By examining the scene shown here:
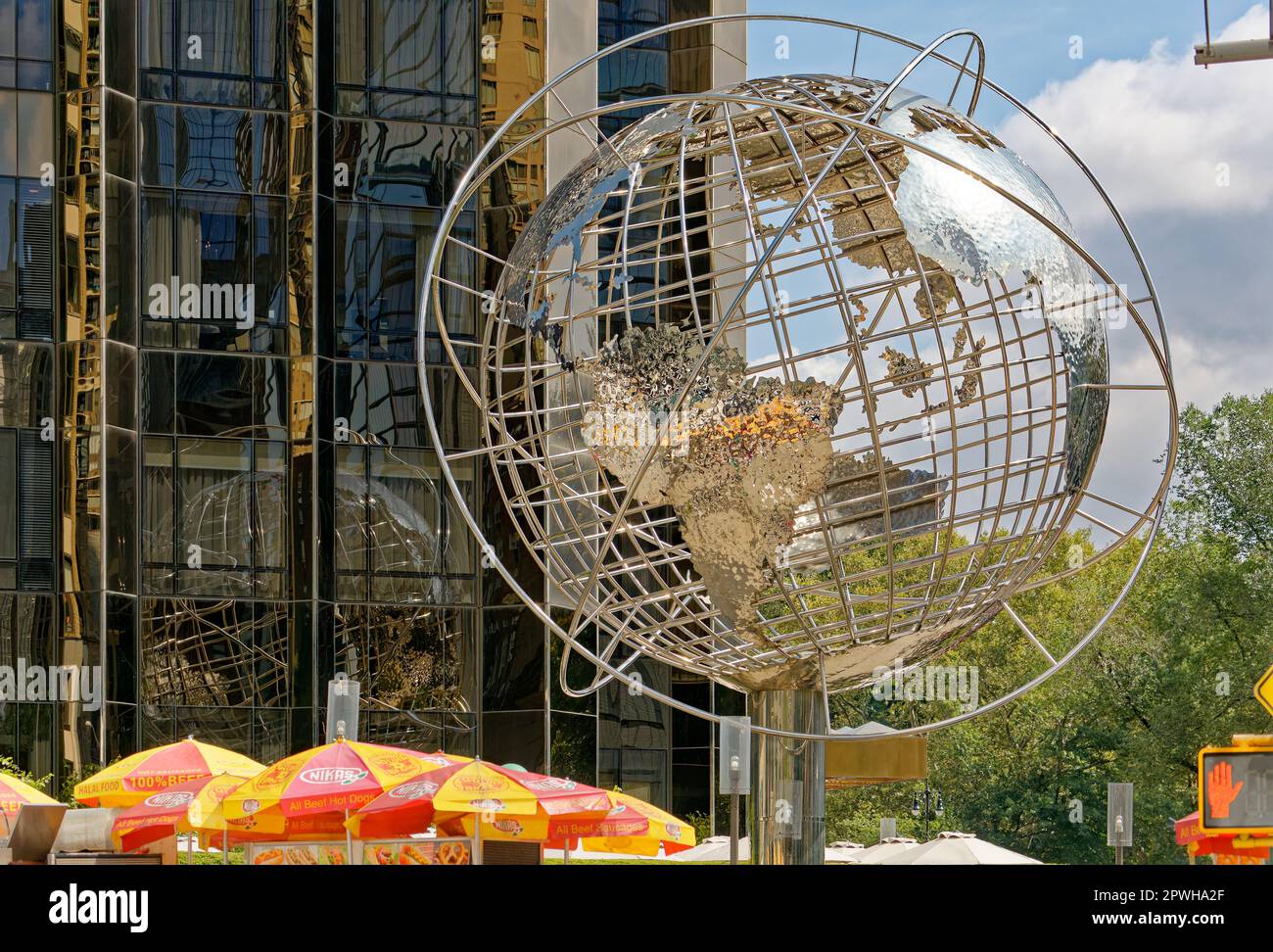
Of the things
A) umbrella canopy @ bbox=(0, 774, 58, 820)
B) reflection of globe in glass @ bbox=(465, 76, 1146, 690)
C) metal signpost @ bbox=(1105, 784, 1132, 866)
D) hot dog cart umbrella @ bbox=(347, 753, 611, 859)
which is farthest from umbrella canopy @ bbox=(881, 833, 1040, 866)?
reflection of globe in glass @ bbox=(465, 76, 1146, 690)

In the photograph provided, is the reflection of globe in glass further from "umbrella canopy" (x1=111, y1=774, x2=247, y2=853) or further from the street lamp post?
the street lamp post

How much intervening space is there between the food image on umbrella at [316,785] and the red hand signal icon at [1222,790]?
7226 millimetres

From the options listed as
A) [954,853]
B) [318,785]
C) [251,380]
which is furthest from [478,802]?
[251,380]

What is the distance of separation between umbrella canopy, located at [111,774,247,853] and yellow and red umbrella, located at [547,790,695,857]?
282 centimetres

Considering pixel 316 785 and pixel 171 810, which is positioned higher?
pixel 316 785

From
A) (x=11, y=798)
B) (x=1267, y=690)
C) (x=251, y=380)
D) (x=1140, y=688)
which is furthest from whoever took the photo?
(x=1140, y=688)

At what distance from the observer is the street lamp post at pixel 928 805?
38875mm

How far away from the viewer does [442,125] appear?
2272 centimetres

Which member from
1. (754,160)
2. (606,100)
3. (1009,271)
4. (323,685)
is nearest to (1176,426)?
(1009,271)

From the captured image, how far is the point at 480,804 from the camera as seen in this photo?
1209 cm

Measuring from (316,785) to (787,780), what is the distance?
322 inches

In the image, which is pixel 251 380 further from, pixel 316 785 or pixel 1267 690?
pixel 1267 690

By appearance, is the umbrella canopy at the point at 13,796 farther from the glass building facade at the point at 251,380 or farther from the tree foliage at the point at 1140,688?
the tree foliage at the point at 1140,688
